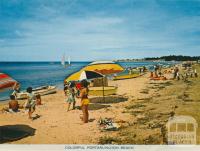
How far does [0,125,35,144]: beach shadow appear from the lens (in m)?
8.91

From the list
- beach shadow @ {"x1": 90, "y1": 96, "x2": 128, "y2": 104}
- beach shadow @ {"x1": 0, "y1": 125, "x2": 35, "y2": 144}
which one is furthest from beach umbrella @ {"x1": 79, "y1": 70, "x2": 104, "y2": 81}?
beach shadow @ {"x1": 90, "y1": 96, "x2": 128, "y2": 104}

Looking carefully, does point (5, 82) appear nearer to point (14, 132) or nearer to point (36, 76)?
point (14, 132)

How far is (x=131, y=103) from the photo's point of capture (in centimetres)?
1431

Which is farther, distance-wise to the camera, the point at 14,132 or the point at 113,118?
the point at 113,118

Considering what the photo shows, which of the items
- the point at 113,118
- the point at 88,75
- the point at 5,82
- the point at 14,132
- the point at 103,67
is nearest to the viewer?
the point at 5,82

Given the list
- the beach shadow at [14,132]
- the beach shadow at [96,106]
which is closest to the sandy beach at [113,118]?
the beach shadow at [96,106]

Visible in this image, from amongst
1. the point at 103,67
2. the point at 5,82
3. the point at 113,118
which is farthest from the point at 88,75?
the point at 5,82

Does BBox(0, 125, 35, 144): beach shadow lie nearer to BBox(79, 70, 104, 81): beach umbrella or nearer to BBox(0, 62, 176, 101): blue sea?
BBox(79, 70, 104, 81): beach umbrella

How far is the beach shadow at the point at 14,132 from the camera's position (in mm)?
8906

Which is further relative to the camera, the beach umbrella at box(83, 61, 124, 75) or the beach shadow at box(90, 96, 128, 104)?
the beach shadow at box(90, 96, 128, 104)

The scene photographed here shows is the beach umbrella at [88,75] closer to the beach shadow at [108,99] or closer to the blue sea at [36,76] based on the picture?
the beach shadow at [108,99]

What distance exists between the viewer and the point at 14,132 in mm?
9500

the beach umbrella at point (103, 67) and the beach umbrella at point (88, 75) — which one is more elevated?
the beach umbrella at point (103, 67)

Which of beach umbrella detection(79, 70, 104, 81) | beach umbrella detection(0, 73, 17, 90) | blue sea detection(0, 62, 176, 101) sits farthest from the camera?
blue sea detection(0, 62, 176, 101)
